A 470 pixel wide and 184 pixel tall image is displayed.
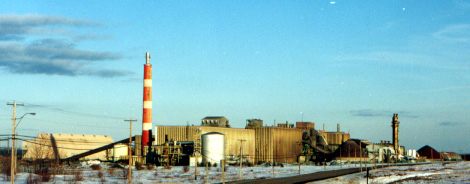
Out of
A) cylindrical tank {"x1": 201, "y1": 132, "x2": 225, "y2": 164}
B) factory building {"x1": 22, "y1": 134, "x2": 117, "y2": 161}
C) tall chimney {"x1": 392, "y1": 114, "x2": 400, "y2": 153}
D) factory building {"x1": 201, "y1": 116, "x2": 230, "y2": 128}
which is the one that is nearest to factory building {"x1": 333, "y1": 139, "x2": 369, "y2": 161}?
tall chimney {"x1": 392, "y1": 114, "x2": 400, "y2": 153}

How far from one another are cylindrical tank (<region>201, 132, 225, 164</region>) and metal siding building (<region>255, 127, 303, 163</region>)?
16217 millimetres

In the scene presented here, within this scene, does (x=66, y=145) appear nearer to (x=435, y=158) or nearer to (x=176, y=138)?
(x=176, y=138)

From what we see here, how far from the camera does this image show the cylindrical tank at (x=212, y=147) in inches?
3428

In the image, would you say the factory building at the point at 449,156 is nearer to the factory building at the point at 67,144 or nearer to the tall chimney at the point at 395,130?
the tall chimney at the point at 395,130

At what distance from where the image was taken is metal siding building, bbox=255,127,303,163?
339 ft

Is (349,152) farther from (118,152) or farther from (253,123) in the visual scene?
(118,152)

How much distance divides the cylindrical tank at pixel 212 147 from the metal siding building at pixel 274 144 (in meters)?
16.2

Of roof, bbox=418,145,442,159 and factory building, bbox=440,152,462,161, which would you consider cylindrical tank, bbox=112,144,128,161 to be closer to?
factory building, bbox=440,152,462,161

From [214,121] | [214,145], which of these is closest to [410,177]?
[214,145]


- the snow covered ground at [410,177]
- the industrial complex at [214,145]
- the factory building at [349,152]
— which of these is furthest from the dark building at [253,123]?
the snow covered ground at [410,177]

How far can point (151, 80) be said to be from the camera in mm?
83562

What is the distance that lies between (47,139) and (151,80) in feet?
129

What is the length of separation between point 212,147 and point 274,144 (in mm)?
21074

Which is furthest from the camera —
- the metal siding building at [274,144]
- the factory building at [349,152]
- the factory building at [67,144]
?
the factory building at [349,152]
